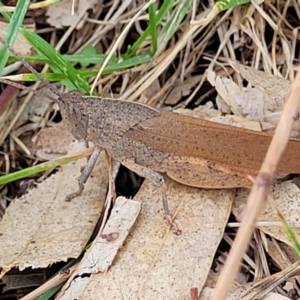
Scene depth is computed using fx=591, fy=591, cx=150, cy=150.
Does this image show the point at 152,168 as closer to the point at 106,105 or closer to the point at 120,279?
the point at 106,105

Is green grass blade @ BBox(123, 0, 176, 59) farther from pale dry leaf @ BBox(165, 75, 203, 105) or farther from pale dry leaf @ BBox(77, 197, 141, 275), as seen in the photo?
pale dry leaf @ BBox(77, 197, 141, 275)

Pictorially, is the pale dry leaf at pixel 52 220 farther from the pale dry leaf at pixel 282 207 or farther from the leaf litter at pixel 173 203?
the pale dry leaf at pixel 282 207

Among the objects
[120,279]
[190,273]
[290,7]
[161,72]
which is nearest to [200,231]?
[190,273]

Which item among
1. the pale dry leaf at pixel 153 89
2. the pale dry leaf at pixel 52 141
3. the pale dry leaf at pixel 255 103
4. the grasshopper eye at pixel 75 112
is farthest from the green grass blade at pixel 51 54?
the pale dry leaf at pixel 255 103

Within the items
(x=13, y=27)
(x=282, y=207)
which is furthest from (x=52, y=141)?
(x=282, y=207)

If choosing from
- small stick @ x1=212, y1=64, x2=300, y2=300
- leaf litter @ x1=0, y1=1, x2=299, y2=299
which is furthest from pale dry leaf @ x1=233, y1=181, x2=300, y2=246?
small stick @ x1=212, y1=64, x2=300, y2=300
